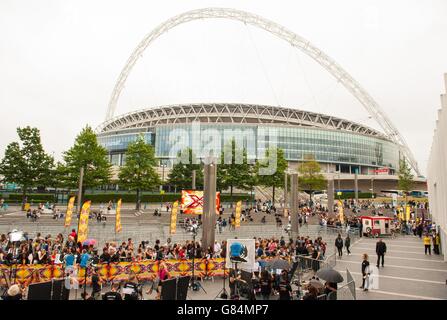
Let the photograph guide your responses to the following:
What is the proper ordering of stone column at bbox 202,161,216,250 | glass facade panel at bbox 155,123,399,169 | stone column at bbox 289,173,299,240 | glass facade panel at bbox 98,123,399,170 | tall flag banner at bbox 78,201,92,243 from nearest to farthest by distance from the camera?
tall flag banner at bbox 78,201,92,243 < stone column at bbox 202,161,216,250 < stone column at bbox 289,173,299,240 < glass facade panel at bbox 98,123,399,170 < glass facade panel at bbox 155,123,399,169

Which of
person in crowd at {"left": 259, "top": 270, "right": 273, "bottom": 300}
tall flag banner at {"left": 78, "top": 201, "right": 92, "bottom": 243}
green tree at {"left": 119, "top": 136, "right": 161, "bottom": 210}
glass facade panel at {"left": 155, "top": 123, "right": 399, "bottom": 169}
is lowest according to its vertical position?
person in crowd at {"left": 259, "top": 270, "right": 273, "bottom": 300}

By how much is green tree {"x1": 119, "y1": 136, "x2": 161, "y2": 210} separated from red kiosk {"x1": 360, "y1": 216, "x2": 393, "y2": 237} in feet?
112

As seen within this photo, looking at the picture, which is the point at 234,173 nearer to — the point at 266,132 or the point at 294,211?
the point at 294,211

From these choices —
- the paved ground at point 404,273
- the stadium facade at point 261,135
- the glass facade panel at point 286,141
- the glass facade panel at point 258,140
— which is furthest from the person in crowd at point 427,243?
the glass facade panel at point 286,141

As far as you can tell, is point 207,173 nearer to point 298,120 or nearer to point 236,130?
point 236,130

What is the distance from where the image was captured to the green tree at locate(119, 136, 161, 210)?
54.5 m

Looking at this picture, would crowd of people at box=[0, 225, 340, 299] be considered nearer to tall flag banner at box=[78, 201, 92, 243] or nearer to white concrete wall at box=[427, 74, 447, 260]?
tall flag banner at box=[78, 201, 92, 243]

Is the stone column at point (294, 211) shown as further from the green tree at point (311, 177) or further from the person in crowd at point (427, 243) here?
the green tree at point (311, 177)

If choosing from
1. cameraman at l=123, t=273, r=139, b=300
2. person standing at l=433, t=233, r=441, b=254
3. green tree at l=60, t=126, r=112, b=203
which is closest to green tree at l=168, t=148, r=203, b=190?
green tree at l=60, t=126, r=112, b=203

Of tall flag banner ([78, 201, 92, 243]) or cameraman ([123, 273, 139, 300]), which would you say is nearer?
cameraman ([123, 273, 139, 300])

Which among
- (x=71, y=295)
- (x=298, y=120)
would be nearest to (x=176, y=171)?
(x=71, y=295)

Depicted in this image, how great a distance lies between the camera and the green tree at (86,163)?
49.9 meters

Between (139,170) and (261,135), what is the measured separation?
191 feet
